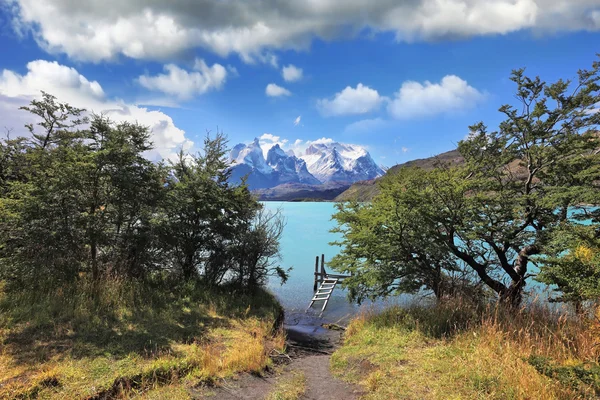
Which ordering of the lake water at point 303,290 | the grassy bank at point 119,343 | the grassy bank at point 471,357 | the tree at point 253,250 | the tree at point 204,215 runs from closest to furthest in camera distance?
the grassy bank at point 471,357, the grassy bank at point 119,343, the tree at point 204,215, the tree at point 253,250, the lake water at point 303,290

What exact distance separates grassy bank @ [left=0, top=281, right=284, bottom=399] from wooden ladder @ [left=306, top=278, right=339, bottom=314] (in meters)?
7.76

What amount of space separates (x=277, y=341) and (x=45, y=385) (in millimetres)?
5397

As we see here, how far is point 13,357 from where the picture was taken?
5184 mm

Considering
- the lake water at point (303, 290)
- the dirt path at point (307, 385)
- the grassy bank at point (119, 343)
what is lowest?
the lake water at point (303, 290)

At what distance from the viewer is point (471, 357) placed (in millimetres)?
4934

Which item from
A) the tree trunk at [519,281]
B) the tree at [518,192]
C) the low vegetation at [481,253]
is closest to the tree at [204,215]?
the low vegetation at [481,253]

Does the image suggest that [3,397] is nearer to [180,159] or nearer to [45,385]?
[45,385]

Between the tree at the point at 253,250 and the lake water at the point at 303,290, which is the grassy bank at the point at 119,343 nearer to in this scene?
the tree at the point at 253,250

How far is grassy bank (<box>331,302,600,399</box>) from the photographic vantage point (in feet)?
11.9

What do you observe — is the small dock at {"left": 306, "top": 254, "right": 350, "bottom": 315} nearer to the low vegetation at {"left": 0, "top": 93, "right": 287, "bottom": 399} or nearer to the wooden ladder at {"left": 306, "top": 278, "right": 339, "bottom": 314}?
the wooden ladder at {"left": 306, "top": 278, "right": 339, "bottom": 314}

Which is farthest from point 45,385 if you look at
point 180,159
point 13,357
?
point 180,159

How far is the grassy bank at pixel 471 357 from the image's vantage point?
363 centimetres

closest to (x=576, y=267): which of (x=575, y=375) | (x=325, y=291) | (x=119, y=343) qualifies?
(x=575, y=375)

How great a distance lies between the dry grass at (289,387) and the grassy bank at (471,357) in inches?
34.9
